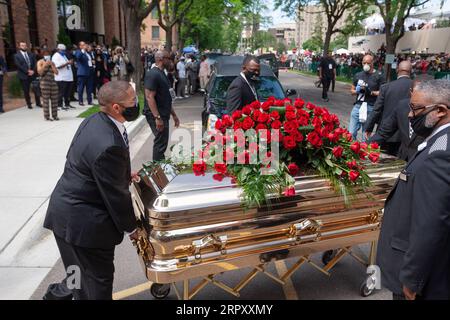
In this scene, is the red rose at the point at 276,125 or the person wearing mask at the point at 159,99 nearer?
the red rose at the point at 276,125

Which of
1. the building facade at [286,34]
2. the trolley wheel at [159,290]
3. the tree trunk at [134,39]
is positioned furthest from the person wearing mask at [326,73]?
the building facade at [286,34]

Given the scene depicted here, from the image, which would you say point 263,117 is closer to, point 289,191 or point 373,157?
point 289,191

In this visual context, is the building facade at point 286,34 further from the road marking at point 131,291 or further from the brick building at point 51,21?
the road marking at point 131,291

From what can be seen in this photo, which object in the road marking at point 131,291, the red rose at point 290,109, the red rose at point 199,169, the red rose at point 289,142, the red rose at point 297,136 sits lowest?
the road marking at point 131,291

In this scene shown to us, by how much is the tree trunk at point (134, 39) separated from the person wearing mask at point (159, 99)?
10202mm

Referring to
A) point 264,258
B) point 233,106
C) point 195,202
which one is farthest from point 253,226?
point 233,106

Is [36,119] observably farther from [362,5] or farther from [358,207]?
[362,5]

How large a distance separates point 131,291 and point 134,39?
1415 cm

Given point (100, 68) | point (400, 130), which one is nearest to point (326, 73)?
point (100, 68)

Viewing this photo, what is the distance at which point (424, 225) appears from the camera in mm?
1879

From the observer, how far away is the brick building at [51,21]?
15602mm

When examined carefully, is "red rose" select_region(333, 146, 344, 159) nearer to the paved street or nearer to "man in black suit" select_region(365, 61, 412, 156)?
the paved street

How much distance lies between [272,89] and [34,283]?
18.6 ft

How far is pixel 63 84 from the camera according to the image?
38.1 ft
